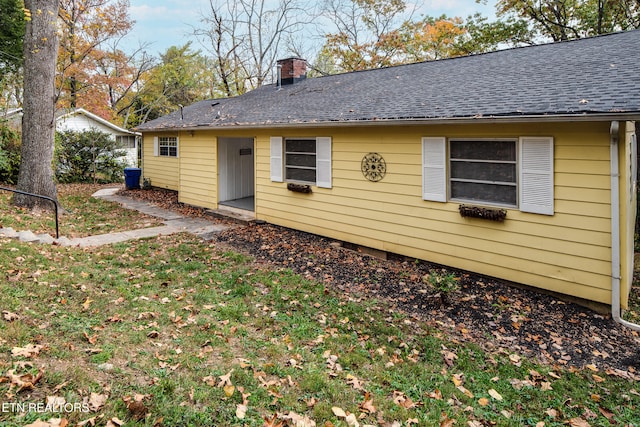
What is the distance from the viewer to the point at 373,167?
7.49 m

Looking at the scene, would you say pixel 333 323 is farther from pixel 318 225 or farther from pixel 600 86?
pixel 600 86

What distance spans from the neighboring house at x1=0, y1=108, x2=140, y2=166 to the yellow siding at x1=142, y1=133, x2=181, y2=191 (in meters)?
3.45

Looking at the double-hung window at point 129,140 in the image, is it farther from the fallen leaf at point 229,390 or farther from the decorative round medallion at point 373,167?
the fallen leaf at point 229,390

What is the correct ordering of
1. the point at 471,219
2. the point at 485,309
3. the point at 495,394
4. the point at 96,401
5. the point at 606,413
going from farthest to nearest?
the point at 471,219, the point at 485,309, the point at 495,394, the point at 606,413, the point at 96,401

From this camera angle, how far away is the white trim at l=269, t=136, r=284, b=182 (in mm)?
9312

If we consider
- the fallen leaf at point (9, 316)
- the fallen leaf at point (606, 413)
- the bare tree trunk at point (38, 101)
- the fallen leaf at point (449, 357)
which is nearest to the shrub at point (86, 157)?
the bare tree trunk at point (38, 101)

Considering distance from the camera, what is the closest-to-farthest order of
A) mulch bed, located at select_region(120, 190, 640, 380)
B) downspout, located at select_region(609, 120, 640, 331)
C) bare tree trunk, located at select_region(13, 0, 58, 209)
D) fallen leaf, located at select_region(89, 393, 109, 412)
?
fallen leaf, located at select_region(89, 393, 109, 412), mulch bed, located at select_region(120, 190, 640, 380), downspout, located at select_region(609, 120, 640, 331), bare tree trunk, located at select_region(13, 0, 58, 209)

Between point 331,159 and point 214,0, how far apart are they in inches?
852

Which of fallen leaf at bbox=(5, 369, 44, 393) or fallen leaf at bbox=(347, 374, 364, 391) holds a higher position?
fallen leaf at bbox=(5, 369, 44, 393)

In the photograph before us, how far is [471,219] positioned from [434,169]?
1005 millimetres

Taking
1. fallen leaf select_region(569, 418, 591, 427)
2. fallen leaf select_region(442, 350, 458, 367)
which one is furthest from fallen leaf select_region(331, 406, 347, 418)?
fallen leaf select_region(569, 418, 591, 427)

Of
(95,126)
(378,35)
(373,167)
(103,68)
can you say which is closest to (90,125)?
(95,126)

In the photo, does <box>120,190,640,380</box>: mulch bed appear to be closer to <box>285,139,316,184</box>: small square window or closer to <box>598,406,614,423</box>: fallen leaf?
<box>598,406,614,423</box>: fallen leaf

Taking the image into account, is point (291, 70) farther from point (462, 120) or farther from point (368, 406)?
point (368, 406)
